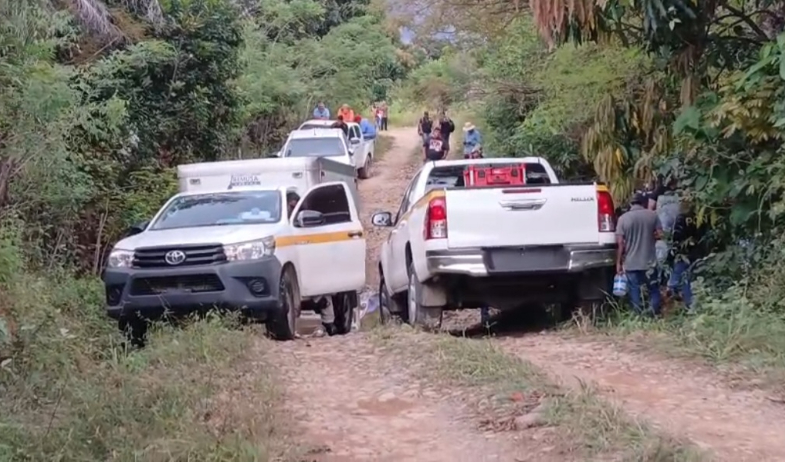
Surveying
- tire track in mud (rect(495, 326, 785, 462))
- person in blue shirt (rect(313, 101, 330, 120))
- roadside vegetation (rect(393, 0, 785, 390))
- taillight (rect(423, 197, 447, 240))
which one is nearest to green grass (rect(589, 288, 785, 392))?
roadside vegetation (rect(393, 0, 785, 390))

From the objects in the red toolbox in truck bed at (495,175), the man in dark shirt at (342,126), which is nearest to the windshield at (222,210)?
the red toolbox in truck bed at (495,175)

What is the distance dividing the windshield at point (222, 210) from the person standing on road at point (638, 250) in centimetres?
360

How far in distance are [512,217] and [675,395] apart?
3.15 metres

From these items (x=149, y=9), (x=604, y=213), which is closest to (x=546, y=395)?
(x=604, y=213)

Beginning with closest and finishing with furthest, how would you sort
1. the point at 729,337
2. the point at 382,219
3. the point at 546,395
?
1. the point at 546,395
2. the point at 729,337
3. the point at 382,219

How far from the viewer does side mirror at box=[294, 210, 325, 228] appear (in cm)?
1138

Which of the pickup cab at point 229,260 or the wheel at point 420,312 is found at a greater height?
the pickup cab at point 229,260

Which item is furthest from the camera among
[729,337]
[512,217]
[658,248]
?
[658,248]

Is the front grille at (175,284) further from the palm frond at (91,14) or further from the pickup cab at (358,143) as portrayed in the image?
the pickup cab at (358,143)

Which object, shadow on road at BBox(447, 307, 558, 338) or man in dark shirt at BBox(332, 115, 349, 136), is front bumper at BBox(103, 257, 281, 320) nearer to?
shadow on road at BBox(447, 307, 558, 338)

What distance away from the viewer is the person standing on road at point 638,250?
11023 mm

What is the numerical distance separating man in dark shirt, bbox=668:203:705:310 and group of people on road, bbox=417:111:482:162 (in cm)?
1145

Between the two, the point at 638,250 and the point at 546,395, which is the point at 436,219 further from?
the point at 546,395

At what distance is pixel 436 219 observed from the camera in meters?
10.1
